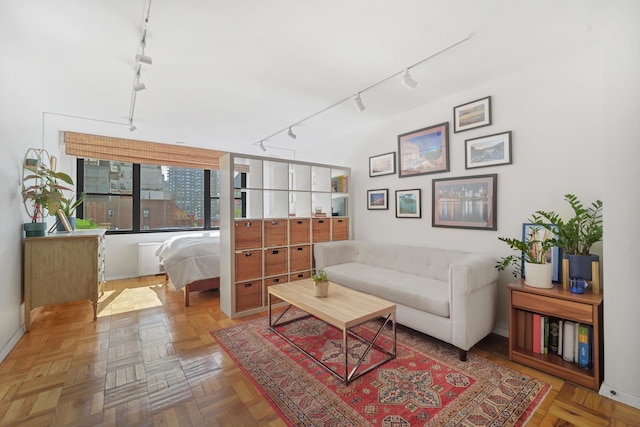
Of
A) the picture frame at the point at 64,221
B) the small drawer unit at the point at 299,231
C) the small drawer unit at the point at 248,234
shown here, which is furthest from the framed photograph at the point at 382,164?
the picture frame at the point at 64,221

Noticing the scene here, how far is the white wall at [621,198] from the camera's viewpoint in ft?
5.47

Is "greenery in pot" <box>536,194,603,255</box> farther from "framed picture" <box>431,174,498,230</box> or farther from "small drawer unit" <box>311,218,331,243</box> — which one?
"small drawer unit" <box>311,218,331,243</box>

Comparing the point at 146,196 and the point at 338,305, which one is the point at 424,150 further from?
the point at 146,196

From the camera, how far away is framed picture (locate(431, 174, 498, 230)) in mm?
2744

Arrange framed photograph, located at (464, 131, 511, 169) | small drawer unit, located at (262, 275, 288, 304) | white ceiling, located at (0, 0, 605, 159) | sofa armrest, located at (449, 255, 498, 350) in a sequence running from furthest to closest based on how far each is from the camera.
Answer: small drawer unit, located at (262, 275, 288, 304) → framed photograph, located at (464, 131, 511, 169) → sofa armrest, located at (449, 255, 498, 350) → white ceiling, located at (0, 0, 605, 159)

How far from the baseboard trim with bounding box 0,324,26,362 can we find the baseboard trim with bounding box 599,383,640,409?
4366 mm

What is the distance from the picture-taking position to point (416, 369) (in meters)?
2.08

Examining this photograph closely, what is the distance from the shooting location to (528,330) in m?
2.21

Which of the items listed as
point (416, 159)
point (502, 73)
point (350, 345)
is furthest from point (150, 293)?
point (502, 73)

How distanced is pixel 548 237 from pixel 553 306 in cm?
63

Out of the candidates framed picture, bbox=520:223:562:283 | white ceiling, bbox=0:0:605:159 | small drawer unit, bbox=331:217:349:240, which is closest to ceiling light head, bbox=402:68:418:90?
white ceiling, bbox=0:0:605:159

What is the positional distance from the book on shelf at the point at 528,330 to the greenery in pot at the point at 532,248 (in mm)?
399

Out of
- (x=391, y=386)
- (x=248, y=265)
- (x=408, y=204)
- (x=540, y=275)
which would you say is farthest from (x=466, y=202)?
(x=248, y=265)

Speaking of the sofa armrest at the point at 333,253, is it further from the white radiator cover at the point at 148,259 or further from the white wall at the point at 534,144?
the white radiator cover at the point at 148,259
